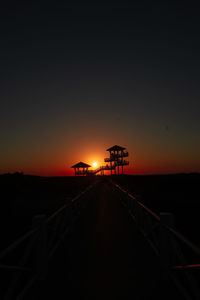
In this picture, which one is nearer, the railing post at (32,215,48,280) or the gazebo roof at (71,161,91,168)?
the railing post at (32,215,48,280)

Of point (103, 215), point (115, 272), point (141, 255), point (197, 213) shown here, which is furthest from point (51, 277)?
point (197, 213)

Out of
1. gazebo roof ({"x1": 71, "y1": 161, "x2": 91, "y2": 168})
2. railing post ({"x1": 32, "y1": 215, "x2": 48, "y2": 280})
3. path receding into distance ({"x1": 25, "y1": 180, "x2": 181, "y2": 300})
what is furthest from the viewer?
gazebo roof ({"x1": 71, "y1": 161, "x2": 91, "y2": 168})

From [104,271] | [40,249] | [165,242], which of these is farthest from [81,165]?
[165,242]

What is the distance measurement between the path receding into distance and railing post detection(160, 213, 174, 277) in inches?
9.6

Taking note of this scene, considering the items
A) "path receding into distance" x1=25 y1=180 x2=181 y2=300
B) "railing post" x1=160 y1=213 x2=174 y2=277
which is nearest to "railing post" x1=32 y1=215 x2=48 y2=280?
"path receding into distance" x1=25 y1=180 x2=181 y2=300

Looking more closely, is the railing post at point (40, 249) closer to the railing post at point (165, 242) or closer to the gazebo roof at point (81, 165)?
the railing post at point (165, 242)

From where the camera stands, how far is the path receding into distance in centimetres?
432

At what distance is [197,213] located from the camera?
819 inches

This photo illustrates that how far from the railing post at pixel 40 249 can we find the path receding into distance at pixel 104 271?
0.79 ft

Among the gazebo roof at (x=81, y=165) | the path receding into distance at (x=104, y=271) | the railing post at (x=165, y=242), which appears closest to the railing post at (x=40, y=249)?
the path receding into distance at (x=104, y=271)

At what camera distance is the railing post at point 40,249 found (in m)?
4.87

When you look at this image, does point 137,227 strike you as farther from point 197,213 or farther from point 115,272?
point 197,213

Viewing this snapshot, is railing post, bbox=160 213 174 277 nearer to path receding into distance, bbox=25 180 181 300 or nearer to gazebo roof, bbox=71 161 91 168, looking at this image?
path receding into distance, bbox=25 180 181 300

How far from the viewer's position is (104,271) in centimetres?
526
